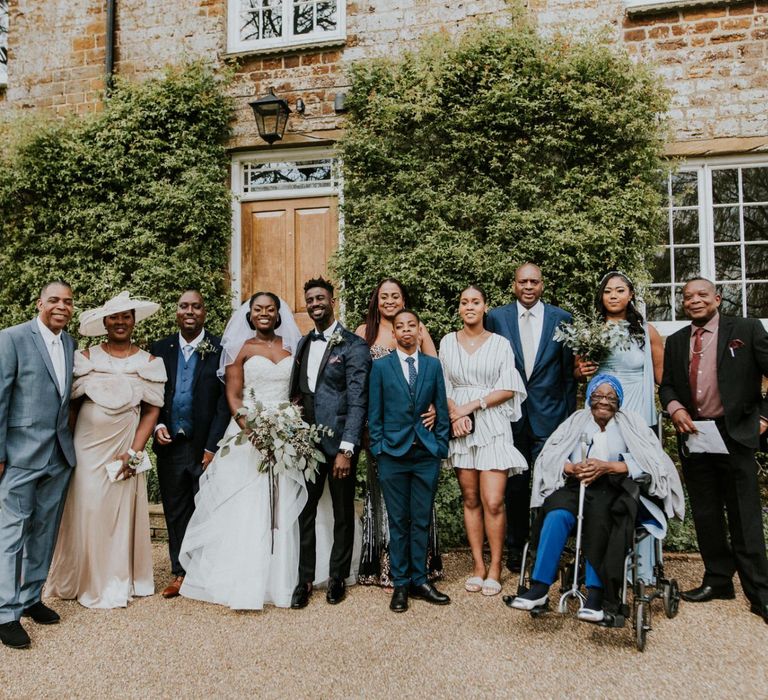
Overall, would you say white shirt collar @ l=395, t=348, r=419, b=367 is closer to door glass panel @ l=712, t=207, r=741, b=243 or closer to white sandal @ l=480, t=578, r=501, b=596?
white sandal @ l=480, t=578, r=501, b=596

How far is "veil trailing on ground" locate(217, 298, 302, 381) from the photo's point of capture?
4984 millimetres

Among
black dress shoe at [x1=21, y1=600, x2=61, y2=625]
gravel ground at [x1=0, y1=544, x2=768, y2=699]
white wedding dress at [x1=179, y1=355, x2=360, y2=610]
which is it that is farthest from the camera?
white wedding dress at [x1=179, y1=355, x2=360, y2=610]

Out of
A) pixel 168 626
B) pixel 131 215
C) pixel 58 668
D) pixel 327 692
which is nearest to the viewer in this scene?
pixel 327 692

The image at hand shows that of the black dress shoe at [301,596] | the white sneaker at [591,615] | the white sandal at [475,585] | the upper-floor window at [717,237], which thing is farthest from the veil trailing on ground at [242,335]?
the upper-floor window at [717,237]

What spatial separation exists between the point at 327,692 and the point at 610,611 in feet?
5.24

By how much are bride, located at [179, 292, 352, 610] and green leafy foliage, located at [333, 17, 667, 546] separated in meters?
2.71

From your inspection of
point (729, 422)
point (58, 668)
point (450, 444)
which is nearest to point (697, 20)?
point (729, 422)

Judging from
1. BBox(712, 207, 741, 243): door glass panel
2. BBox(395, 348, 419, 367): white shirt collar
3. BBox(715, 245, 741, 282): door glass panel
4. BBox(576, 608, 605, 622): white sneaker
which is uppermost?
BBox(712, 207, 741, 243): door glass panel

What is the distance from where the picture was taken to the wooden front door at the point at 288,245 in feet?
27.4

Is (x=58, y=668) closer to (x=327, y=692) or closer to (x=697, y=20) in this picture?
(x=327, y=692)

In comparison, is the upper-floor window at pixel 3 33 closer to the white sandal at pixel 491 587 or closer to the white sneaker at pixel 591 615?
the white sandal at pixel 491 587

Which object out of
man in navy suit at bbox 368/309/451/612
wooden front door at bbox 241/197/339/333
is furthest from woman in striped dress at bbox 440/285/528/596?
wooden front door at bbox 241/197/339/333

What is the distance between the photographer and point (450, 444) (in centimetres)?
486

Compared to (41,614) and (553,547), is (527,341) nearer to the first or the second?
(553,547)
